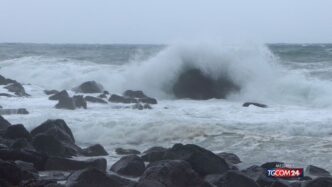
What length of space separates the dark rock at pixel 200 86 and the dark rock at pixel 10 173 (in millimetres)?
12474

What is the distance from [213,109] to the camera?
1505 centimetres

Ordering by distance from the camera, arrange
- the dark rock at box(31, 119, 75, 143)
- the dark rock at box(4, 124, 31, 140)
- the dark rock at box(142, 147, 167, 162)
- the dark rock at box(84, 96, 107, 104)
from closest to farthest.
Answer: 1. the dark rock at box(142, 147, 167, 162)
2. the dark rock at box(4, 124, 31, 140)
3. the dark rock at box(31, 119, 75, 143)
4. the dark rock at box(84, 96, 107, 104)

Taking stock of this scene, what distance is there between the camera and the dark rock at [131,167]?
24.9 feet

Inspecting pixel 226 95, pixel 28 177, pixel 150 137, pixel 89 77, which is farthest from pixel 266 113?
pixel 89 77

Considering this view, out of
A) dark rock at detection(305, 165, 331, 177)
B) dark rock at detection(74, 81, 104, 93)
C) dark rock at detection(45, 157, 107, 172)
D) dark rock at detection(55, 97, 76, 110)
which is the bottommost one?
dark rock at detection(45, 157, 107, 172)

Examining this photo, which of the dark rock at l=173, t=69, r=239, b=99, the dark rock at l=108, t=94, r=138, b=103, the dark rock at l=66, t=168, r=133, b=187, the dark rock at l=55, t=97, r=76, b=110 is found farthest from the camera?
the dark rock at l=173, t=69, r=239, b=99

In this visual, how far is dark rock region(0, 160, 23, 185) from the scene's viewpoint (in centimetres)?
646

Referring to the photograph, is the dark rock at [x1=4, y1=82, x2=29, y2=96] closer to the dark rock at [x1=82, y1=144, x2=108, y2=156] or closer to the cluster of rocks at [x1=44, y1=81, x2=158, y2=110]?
the cluster of rocks at [x1=44, y1=81, x2=158, y2=110]

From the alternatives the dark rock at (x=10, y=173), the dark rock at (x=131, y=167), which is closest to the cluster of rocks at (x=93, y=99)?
the dark rock at (x=131, y=167)

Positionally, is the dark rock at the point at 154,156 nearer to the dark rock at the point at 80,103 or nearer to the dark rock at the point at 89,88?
the dark rock at the point at 80,103

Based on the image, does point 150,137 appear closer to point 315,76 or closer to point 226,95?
point 226,95

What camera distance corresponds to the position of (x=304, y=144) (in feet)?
32.7

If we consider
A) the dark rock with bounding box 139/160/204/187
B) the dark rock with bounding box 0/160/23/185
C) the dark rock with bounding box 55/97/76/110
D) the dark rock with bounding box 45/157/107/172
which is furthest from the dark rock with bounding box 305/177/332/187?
the dark rock with bounding box 55/97/76/110

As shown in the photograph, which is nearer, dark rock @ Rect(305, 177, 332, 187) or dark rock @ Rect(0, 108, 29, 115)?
dark rock @ Rect(305, 177, 332, 187)
